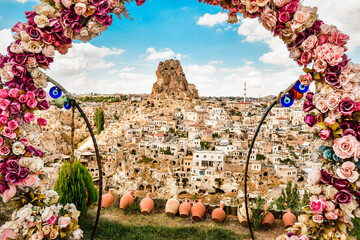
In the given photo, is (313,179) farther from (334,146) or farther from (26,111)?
(26,111)

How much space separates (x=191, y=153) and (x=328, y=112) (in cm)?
1967

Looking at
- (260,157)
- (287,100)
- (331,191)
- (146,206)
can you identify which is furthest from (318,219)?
(260,157)

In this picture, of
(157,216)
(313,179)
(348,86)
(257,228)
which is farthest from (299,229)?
(157,216)

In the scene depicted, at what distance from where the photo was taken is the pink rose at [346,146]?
141cm

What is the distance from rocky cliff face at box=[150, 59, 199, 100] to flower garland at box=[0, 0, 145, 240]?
46.8 m

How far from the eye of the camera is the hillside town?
1216cm

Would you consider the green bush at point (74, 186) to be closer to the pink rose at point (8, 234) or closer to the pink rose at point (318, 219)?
the pink rose at point (8, 234)

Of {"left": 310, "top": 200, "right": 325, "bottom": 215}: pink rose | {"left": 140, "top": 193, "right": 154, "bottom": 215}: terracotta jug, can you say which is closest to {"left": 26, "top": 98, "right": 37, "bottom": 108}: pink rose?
{"left": 310, "top": 200, "right": 325, "bottom": 215}: pink rose

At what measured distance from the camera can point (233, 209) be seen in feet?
12.4

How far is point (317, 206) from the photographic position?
61.0 inches

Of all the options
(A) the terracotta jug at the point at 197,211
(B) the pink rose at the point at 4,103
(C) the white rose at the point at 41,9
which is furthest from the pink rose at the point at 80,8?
(A) the terracotta jug at the point at 197,211

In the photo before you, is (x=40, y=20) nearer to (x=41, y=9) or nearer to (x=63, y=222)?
(x=41, y=9)

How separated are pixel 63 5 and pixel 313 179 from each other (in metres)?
2.10

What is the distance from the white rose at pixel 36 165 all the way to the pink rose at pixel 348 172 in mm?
1978
